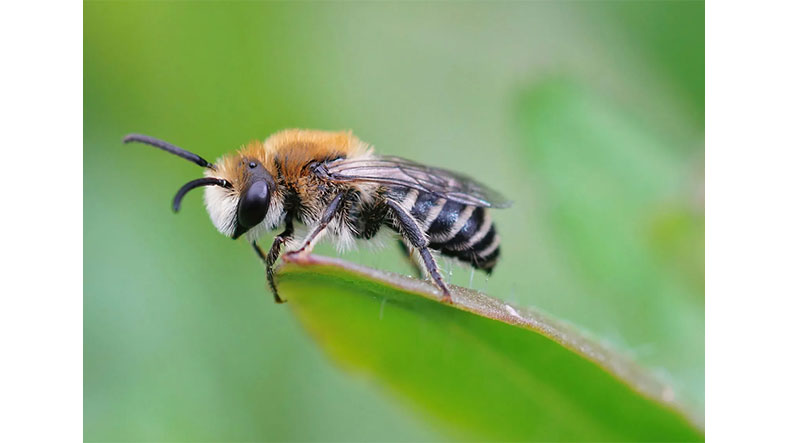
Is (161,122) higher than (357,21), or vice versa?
(357,21)

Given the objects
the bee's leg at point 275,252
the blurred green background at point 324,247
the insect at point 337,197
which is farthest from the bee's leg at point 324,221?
the blurred green background at point 324,247

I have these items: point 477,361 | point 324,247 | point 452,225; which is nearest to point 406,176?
point 452,225

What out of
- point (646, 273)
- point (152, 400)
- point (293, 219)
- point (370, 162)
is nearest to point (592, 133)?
point (646, 273)

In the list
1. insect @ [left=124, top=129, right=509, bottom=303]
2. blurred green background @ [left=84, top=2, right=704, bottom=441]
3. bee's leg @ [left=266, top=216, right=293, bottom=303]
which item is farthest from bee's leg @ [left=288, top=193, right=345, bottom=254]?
blurred green background @ [left=84, top=2, right=704, bottom=441]

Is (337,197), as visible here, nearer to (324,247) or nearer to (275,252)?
(275,252)

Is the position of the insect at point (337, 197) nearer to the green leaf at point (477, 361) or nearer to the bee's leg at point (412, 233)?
the bee's leg at point (412, 233)

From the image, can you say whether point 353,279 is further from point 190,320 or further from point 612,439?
point 190,320
